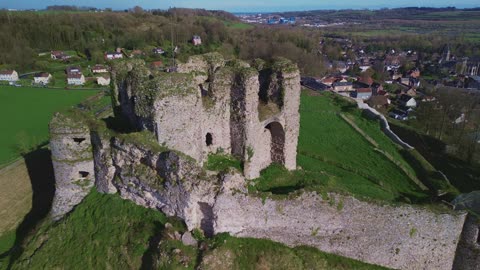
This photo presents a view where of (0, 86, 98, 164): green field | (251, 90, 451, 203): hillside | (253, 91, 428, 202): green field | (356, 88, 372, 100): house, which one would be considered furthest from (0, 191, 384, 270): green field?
(356, 88, 372, 100): house

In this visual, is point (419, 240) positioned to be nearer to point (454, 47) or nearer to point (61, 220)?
point (61, 220)

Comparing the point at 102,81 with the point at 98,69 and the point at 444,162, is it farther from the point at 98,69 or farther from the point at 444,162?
the point at 444,162

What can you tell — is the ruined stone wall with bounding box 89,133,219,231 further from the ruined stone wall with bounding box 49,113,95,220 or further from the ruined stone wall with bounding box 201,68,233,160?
the ruined stone wall with bounding box 201,68,233,160

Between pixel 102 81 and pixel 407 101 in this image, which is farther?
pixel 407 101

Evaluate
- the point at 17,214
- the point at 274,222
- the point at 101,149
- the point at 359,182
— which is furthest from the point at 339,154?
the point at 17,214

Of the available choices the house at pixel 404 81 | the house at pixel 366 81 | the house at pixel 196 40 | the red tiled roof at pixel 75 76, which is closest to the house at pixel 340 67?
the house at pixel 404 81

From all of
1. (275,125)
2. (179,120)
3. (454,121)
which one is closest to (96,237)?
(179,120)

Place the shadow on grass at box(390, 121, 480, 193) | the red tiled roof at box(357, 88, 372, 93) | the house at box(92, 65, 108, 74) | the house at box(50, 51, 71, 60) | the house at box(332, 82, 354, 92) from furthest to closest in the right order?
the house at box(50, 51, 71, 60), the house at box(332, 82, 354, 92), the red tiled roof at box(357, 88, 372, 93), the house at box(92, 65, 108, 74), the shadow on grass at box(390, 121, 480, 193)
